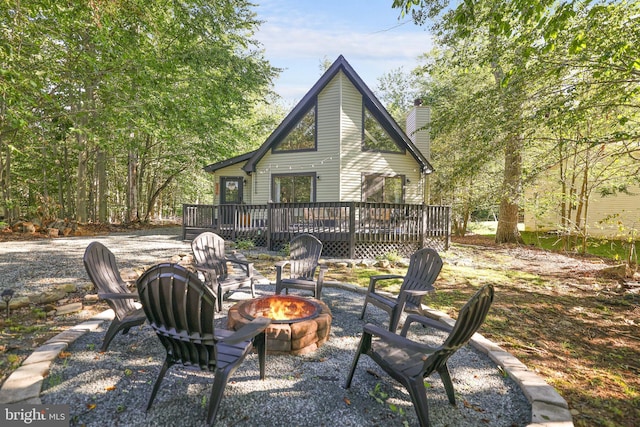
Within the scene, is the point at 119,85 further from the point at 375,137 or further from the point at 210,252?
the point at 375,137

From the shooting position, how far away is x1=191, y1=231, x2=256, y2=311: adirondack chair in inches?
173

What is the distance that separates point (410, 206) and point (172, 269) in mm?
8579

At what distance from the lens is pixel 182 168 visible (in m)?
20.2

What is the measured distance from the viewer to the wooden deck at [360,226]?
9.31 metres

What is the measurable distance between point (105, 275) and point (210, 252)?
1878mm

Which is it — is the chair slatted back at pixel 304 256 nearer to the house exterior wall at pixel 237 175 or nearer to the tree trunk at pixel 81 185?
the house exterior wall at pixel 237 175

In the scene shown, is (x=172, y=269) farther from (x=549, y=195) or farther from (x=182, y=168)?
(x=182, y=168)

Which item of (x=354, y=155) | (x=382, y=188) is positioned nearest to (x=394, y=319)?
(x=354, y=155)

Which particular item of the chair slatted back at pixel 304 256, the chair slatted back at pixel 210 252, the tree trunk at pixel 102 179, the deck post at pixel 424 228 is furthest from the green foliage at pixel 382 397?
the tree trunk at pixel 102 179

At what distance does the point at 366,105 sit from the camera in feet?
39.8

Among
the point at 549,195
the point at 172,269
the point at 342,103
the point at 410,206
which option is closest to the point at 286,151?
the point at 342,103

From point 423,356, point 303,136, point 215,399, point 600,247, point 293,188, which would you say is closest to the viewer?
point 215,399

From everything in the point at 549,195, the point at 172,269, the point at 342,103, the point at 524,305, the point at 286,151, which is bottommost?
the point at 524,305

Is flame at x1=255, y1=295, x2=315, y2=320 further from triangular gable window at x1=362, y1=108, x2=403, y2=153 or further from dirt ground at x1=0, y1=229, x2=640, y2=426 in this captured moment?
triangular gable window at x1=362, y1=108, x2=403, y2=153
